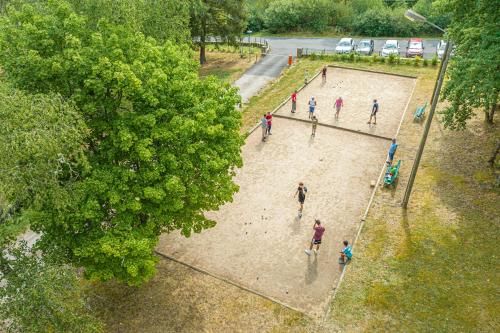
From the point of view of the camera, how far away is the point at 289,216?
57.1 ft

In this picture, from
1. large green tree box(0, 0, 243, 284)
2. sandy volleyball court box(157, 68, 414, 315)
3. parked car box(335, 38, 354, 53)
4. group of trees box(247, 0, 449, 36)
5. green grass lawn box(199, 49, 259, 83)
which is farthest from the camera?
group of trees box(247, 0, 449, 36)

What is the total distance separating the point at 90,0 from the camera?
15.6m

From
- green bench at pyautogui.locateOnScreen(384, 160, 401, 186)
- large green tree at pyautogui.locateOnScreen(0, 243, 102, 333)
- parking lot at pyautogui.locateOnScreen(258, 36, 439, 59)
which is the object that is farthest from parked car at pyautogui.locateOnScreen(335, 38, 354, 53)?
large green tree at pyautogui.locateOnScreen(0, 243, 102, 333)

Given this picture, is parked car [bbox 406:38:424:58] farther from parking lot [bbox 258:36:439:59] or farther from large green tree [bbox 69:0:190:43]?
large green tree [bbox 69:0:190:43]

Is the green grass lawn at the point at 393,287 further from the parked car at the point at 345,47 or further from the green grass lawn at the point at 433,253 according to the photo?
the parked car at the point at 345,47

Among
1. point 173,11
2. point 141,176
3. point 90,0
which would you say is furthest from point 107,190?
point 173,11

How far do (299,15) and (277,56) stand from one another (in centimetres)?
1408

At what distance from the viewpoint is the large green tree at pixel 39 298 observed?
9312 millimetres

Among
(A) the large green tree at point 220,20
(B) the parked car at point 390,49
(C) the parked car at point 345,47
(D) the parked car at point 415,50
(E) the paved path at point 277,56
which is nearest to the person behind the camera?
(E) the paved path at point 277,56

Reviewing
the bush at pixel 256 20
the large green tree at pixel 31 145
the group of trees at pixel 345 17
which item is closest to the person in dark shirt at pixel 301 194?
the large green tree at pixel 31 145

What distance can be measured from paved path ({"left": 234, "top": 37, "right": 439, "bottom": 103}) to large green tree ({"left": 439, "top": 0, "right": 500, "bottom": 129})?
13689 mm

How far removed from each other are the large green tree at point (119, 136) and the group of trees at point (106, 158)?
0.11ft

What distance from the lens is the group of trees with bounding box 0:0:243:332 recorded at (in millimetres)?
9914

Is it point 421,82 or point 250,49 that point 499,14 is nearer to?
point 421,82
